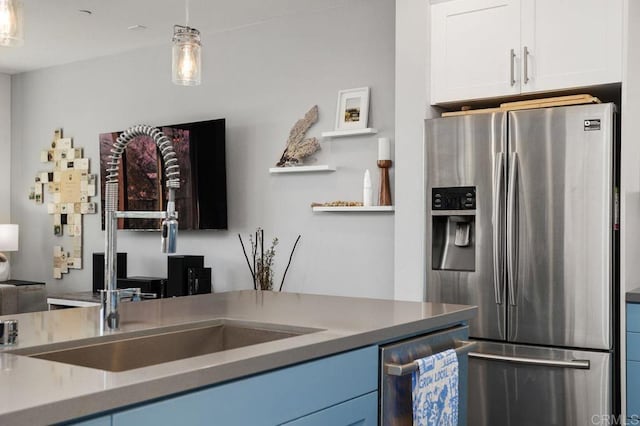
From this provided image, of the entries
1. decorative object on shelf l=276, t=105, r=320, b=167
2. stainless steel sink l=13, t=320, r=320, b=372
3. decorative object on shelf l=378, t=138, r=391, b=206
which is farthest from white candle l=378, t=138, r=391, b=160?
stainless steel sink l=13, t=320, r=320, b=372

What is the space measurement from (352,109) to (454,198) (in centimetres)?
148

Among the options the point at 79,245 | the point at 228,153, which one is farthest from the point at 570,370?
the point at 79,245

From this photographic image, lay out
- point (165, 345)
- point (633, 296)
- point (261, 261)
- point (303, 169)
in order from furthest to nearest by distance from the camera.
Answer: point (261, 261) → point (303, 169) → point (633, 296) → point (165, 345)

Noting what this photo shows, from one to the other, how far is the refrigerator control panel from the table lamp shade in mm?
4705

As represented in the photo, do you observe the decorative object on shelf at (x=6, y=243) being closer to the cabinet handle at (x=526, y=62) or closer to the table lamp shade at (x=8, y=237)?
the table lamp shade at (x=8, y=237)

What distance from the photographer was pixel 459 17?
3.68 m

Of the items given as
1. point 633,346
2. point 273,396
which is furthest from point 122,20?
point 273,396

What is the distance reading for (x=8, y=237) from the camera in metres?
6.74

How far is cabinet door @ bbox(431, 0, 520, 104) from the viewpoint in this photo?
3.53m

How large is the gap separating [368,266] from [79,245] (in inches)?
123

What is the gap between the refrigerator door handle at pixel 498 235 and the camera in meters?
3.41

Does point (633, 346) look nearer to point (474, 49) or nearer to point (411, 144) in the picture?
point (411, 144)

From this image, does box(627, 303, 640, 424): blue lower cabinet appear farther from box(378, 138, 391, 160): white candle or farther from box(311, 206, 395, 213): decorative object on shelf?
box(378, 138, 391, 160): white candle

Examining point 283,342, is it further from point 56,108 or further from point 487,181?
point 56,108
